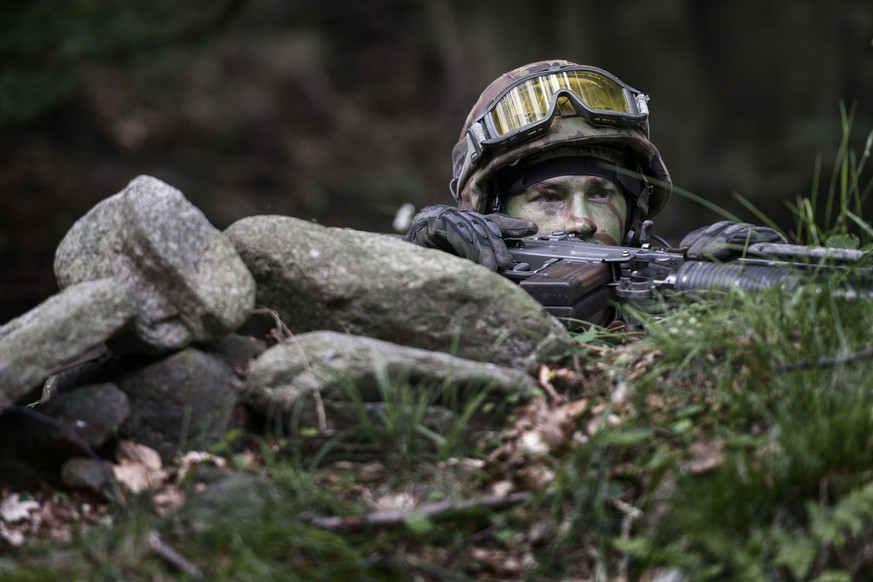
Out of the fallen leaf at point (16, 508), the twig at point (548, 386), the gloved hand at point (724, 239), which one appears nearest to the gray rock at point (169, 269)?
the fallen leaf at point (16, 508)

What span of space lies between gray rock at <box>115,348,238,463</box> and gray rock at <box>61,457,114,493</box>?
163mm

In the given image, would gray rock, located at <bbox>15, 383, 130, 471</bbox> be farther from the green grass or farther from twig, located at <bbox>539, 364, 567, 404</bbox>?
twig, located at <bbox>539, 364, 567, 404</bbox>

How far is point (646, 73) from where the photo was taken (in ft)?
48.5

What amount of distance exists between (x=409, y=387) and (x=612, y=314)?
162cm

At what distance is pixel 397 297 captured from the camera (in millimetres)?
3625

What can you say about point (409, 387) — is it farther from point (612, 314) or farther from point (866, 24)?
point (866, 24)

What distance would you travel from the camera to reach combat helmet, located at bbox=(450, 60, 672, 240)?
5.13 metres

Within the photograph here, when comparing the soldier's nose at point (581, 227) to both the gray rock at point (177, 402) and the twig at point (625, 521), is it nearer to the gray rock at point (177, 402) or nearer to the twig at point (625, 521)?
the gray rock at point (177, 402)

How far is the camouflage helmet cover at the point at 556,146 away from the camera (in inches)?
202

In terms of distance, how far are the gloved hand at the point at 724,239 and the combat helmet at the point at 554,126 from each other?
0.60m

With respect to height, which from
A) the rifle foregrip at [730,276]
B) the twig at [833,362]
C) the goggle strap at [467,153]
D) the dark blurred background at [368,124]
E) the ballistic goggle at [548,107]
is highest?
the ballistic goggle at [548,107]

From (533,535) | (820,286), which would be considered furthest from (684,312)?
(533,535)

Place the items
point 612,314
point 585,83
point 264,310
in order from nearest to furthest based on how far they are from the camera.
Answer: point 264,310 → point 612,314 → point 585,83

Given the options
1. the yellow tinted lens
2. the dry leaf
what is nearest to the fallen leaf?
the dry leaf
